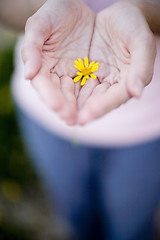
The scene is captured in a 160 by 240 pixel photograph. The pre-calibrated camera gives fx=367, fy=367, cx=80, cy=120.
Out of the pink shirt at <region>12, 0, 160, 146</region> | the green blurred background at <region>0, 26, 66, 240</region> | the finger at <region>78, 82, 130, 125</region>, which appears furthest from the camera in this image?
the green blurred background at <region>0, 26, 66, 240</region>

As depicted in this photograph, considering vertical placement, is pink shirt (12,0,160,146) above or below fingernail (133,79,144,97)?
below

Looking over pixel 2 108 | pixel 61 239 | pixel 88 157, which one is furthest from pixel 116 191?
pixel 2 108

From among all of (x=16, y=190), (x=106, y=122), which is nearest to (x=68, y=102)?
(x=106, y=122)

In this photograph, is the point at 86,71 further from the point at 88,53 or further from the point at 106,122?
the point at 106,122

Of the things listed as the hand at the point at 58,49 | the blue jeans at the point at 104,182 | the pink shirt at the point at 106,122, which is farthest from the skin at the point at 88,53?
the blue jeans at the point at 104,182

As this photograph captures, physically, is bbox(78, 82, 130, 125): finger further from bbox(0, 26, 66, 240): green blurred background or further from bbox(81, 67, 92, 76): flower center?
bbox(0, 26, 66, 240): green blurred background

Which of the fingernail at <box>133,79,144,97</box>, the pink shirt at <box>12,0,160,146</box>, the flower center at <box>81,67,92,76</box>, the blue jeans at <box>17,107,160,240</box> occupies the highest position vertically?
the fingernail at <box>133,79,144,97</box>

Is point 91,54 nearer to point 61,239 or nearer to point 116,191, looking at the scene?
point 116,191

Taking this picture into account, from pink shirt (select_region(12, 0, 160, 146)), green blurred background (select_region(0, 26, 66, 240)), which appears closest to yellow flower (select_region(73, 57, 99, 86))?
pink shirt (select_region(12, 0, 160, 146))
